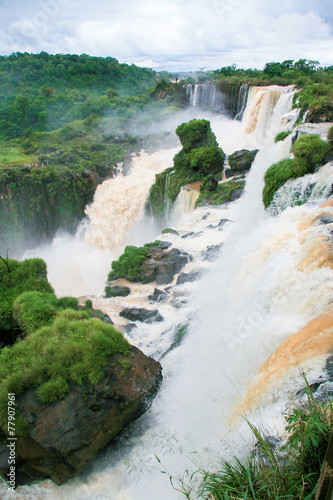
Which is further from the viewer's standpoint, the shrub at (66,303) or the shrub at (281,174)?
the shrub at (281,174)

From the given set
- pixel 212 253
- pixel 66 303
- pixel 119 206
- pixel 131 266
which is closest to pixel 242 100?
pixel 119 206

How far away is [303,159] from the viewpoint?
10570 millimetres

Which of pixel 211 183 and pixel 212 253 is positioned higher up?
pixel 211 183

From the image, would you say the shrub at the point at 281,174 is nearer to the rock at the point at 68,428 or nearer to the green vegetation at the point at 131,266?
the green vegetation at the point at 131,266

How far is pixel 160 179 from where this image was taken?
69.9 ft

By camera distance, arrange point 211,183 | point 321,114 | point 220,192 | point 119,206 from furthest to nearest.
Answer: point 119,206 < point 211,183 < point 220,192 < point 321,114

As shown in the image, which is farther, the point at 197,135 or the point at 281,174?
the point at 197,135

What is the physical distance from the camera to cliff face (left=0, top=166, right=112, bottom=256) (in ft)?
84.5

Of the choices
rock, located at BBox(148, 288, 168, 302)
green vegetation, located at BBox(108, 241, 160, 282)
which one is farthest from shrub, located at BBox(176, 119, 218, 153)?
rock, located at BBox(148, 288, 168, 302)

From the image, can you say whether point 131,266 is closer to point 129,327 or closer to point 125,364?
point 129,327

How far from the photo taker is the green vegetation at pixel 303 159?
1045 cm

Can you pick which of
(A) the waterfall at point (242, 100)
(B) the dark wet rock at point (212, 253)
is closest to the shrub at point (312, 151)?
(B) the dark wet rock at point (212, 253)

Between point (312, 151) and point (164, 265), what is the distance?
6101mm

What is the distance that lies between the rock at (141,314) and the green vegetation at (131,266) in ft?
8.47
